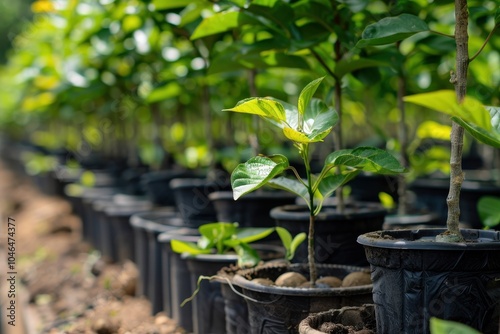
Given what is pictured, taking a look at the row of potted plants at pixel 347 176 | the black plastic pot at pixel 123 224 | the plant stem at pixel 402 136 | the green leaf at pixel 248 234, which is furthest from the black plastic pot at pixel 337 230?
the black plastic pot at pixel 123 224

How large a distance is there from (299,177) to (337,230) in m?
0.66

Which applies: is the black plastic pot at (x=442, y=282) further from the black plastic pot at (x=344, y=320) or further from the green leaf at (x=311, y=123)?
the green leaf at (x=311, y=123)

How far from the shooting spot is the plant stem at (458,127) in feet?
6.09

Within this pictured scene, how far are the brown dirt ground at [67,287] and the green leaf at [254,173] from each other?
1546mm

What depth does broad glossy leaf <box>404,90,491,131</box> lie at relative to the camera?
1.31 metres

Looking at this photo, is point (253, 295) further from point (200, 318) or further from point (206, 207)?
point (206, 207)

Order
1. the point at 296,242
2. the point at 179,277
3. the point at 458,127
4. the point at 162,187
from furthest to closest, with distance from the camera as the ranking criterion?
1. the point at 162,187
2. the point at 179,277
3. the point at 296,242
4. the point at 458,127

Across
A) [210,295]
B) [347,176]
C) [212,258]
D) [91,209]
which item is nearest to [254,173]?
[347,176]

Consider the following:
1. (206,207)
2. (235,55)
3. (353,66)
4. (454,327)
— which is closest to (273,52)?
(235,55)

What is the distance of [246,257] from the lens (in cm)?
274

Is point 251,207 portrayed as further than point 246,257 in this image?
Yes

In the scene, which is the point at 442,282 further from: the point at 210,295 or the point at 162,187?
the point at 162,187

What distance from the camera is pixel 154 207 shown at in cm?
469

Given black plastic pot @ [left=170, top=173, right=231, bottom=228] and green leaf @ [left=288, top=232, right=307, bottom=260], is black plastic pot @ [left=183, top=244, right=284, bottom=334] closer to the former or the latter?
green leaf @ [left=288, top=232, right=307, bottom=260]
